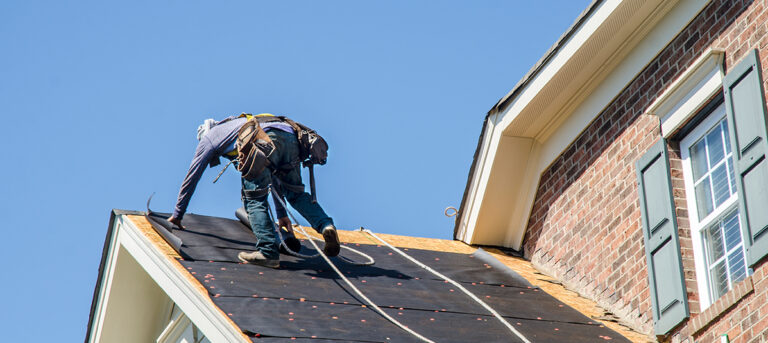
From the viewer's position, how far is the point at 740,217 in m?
7.89

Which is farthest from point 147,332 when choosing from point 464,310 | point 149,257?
point 464,310

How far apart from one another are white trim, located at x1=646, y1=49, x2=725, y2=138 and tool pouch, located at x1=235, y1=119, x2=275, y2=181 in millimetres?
3163

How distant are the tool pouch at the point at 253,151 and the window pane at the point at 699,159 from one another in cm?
343

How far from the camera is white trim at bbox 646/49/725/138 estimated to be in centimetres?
848

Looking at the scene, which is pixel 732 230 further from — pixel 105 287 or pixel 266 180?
pixel 105 287

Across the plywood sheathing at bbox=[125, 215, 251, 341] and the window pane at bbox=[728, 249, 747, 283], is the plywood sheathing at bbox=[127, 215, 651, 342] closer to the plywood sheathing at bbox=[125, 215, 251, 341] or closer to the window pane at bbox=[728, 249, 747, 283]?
the plywood sheathing at bbox=[125, 215, 251, 341]

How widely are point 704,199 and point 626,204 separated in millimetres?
877

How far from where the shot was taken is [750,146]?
25.6 ft

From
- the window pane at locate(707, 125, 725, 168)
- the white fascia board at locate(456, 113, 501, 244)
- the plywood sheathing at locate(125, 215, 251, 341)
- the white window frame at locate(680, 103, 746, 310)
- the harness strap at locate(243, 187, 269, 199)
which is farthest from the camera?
the white fascia board at locate(456, 113, 501, 244)

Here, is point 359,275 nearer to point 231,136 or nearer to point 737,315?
point 231,136

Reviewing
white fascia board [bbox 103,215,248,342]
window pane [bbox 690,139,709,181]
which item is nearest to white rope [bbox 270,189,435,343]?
white fascia board [bbox 103,215,248,342]

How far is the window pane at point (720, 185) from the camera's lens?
841 centimetres

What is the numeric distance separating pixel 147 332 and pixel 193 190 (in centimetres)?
175

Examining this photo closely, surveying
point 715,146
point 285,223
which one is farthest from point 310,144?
point 715,146
